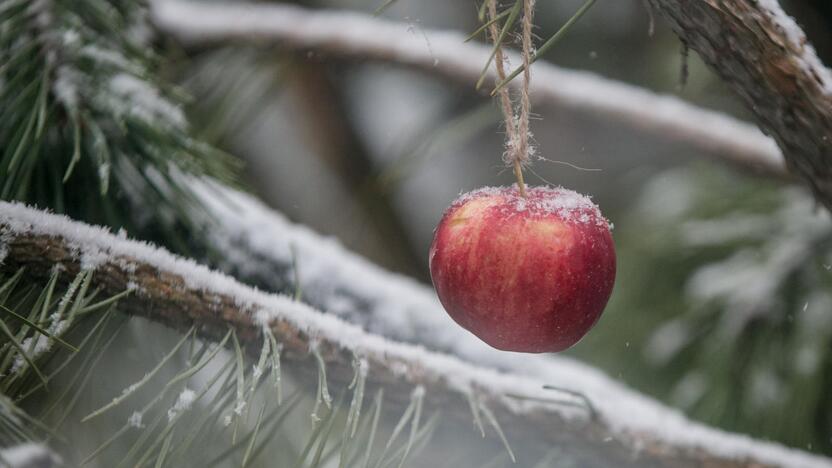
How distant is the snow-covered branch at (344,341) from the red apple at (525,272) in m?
0.07

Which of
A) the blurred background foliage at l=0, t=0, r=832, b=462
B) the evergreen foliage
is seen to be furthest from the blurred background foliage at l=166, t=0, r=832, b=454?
the evergreen foliage

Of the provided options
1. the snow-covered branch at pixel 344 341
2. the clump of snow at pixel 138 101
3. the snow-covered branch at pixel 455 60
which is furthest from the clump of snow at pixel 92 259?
the snow-covered branch at pixel 455 60

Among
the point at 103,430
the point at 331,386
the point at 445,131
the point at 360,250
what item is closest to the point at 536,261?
the point at 331,386

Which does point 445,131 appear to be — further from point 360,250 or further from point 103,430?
point 360,250

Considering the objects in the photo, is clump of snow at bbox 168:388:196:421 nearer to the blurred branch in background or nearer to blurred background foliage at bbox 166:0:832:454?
blurred background foliage at bbox 166:0:832:454

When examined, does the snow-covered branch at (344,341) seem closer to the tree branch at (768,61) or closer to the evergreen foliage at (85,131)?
the evergreen foliage at (85,131)

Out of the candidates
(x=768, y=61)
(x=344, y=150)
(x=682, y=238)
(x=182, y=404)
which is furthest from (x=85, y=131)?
(x=344, y=150)

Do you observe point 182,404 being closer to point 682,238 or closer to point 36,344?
point 36,344

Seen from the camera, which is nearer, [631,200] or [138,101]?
A: [138,101]

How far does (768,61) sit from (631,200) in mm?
873

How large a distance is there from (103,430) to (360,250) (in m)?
0.80

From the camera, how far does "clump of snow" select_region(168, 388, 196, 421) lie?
28cm

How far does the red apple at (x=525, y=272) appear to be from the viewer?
0.25 m

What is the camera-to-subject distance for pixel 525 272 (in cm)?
25
